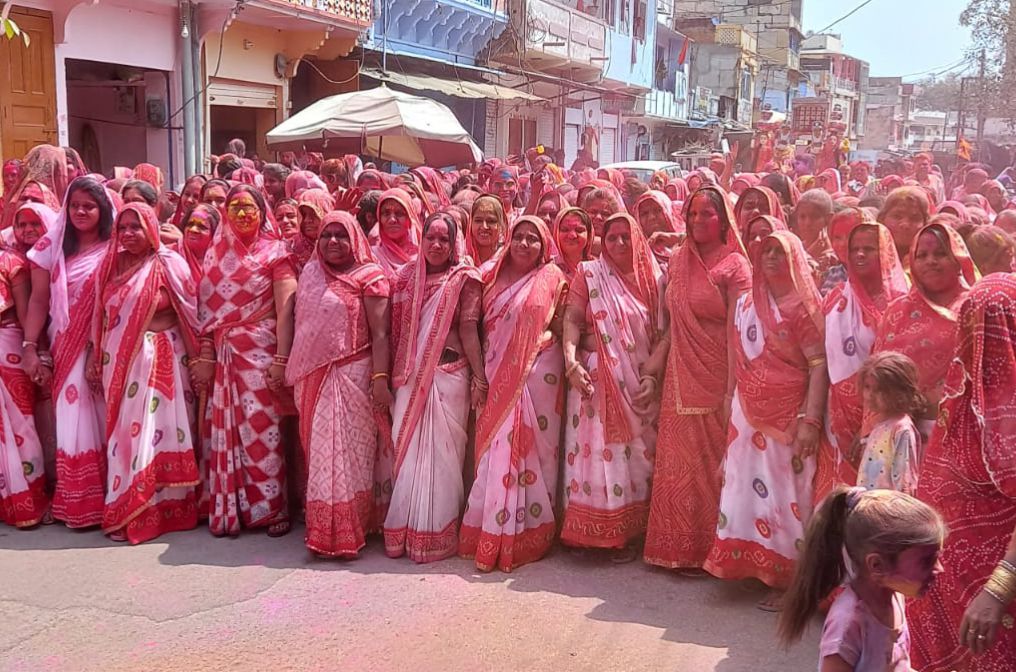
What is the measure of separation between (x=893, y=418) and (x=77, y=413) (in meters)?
→ 3.83

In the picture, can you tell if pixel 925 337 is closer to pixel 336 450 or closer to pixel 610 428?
pixel 610 428

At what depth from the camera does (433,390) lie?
4.68m

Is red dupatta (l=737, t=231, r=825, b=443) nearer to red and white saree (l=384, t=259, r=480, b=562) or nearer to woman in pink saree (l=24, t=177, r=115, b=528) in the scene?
red and white saree (l=384, t=259, r=480, b=562)

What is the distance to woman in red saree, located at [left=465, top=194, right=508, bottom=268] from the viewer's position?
4.95 meters

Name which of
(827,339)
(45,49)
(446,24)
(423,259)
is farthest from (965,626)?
(446,24)

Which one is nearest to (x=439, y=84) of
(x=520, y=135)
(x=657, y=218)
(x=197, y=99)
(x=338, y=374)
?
(x=197, y=99)

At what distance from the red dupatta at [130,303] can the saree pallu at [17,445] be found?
0.44 meters

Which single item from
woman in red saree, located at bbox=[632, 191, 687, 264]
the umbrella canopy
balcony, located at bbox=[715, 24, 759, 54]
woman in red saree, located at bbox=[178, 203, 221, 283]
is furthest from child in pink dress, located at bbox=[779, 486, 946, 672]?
balcony, located at bbox=[715, 24, 759, 54]

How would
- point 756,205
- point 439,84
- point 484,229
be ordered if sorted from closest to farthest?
point 484,229 < point 756,205 < point 439,84

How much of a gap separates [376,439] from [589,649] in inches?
61.8

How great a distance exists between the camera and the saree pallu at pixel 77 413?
196 inches

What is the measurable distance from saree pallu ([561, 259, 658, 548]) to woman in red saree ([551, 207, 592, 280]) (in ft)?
1.00

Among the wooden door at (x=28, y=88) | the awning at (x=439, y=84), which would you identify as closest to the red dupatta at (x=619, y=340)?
the wooden door at (x=28, y=88)

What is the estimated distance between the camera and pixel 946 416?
2.87 meters
